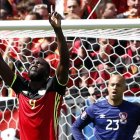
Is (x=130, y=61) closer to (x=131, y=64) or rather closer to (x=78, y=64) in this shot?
(x=131, y=64)

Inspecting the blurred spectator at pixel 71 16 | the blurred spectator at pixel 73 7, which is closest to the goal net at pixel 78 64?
the blurred spectator at pixel 71 16

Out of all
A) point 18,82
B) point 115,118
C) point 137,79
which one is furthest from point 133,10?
point 18,82

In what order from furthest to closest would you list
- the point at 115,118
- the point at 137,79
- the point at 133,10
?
the point at 133,10, the point at 137,79, the point at 115,118

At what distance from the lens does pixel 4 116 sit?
463 centimetres

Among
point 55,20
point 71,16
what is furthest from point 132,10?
point 55,20

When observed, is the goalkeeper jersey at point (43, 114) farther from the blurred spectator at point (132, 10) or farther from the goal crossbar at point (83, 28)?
the blurred spectator at point (132, 10)

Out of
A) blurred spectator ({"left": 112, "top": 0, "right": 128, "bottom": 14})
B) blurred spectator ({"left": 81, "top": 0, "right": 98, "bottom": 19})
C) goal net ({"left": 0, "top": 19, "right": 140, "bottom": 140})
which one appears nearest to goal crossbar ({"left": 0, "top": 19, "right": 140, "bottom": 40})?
goal net ({"left": 0, "top": 19, "right": 140, "bottom": 140})

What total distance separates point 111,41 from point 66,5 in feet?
2.90

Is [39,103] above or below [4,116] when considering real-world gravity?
above

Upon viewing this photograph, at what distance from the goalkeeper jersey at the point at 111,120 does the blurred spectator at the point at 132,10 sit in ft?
4.14

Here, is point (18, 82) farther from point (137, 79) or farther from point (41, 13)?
point (41, 13)

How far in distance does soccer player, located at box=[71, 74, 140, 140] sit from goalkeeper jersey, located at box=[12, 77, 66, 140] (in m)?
0.55

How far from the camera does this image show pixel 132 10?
5.00m

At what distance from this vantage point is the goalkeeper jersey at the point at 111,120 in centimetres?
383
